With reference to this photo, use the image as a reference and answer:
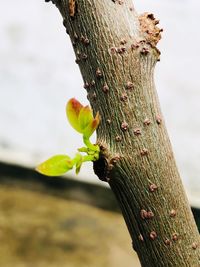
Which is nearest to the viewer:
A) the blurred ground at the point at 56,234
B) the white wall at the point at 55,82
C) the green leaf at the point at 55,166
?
the green leaf at the point at 55,166

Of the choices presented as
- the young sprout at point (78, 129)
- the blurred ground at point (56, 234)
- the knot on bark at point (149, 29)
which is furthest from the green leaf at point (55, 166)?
A: the blurred ground at point (56, 234)

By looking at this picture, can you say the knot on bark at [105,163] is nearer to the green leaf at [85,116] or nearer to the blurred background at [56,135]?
the green leaf at [85,116]

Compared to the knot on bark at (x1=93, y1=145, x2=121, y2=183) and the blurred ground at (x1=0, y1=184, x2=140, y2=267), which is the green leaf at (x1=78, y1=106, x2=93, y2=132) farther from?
the blurred ground at (x1=0, y1=184, x2=140, y2=267)

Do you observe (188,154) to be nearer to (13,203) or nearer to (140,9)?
(13,203)

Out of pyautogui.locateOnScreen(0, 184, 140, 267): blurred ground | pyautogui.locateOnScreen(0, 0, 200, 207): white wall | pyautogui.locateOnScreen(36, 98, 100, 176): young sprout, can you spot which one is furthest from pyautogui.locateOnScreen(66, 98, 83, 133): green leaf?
pyautogui.locateOnScreen(0, 0, 200, 207): white wall

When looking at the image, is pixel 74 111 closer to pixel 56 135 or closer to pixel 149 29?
pixel 149 29
